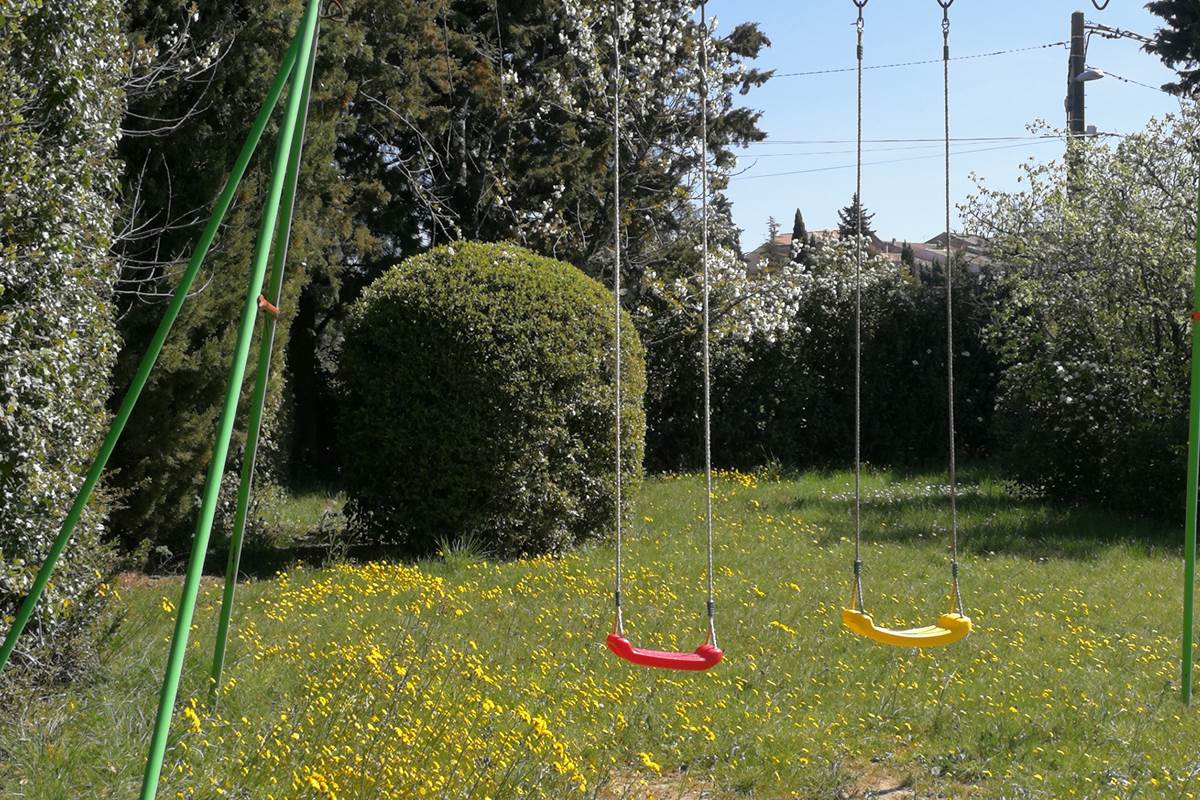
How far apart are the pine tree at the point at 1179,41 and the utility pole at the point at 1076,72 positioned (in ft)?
3.32

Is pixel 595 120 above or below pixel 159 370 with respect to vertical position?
above

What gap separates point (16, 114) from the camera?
4348mm

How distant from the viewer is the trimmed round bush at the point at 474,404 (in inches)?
350

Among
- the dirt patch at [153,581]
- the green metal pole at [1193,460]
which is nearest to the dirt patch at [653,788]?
the green metal pole at [1193,460]

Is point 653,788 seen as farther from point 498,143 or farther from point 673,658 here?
point 498,143

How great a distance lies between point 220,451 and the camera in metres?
2.88

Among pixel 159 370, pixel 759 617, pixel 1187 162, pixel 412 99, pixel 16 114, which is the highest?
pixel 412 99

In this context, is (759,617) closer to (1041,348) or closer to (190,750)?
(190,750)

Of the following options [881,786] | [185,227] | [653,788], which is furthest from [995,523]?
[185,227]

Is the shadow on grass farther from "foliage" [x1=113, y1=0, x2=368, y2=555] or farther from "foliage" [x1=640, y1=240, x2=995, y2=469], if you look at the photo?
"foliage" [x1=113, y1=0, x2=368, y2=555]

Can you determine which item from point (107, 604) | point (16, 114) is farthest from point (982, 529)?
point (16, 114)

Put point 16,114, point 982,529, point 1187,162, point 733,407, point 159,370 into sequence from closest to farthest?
point 16,114, point 159,370, point 982,529, point 1187,162, point 733,407

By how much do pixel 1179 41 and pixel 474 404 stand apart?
14876 millimetres

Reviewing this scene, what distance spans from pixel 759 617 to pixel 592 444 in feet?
8.17
